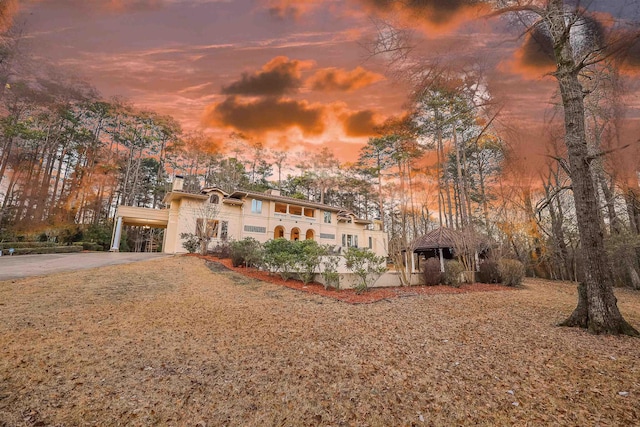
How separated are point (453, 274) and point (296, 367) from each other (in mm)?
10283

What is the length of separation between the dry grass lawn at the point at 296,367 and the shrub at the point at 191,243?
40.0 feet

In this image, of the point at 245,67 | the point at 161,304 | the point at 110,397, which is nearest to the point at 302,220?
the point at 245,67

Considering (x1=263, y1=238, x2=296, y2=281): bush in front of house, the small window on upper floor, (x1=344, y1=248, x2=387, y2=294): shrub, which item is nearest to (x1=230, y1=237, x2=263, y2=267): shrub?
(x1=263, y1=238, x2=296, y2=281): bush in front of house

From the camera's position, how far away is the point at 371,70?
181 inches

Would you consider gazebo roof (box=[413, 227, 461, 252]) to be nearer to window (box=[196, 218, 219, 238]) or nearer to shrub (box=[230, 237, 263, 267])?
shrub (box=[230, 237, 263, 267])

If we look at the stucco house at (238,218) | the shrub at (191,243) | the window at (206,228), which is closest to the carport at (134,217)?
the stucco house at (238,218)

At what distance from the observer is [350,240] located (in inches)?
1141

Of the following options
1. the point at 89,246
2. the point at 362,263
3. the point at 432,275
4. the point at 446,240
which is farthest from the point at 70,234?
the point at 446,240

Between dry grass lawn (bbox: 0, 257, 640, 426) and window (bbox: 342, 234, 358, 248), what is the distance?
22.3 metres

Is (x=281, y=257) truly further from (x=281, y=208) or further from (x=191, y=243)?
(x=281, y=208)

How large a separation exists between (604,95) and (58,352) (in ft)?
31.0

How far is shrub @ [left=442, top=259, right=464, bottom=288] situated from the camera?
11.1 m

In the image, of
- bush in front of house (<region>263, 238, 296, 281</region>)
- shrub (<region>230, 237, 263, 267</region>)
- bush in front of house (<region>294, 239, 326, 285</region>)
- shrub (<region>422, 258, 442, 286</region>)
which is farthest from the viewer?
shrub (<region>230, 237, 263, 267</region>)

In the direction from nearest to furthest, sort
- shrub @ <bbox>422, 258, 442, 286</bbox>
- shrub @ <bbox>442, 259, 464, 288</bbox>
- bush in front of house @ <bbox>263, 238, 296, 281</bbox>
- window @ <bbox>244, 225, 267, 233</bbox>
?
bush in front of house @ <bbox>263, 238, 296, 281</bbox>, shrub @ <bbox>442, 259, 464, 288</bbox>, shrub @ <bbox>422, 258, 442, 286</bbox>, window @ <bbox>244, 225, 267, 233</bbox>
